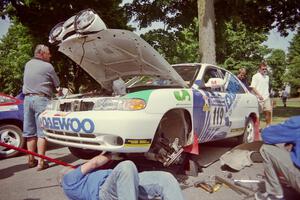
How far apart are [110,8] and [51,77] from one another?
13673 millimetres

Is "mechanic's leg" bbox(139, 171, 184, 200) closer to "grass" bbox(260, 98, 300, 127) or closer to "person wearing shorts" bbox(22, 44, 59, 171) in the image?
"person wearing shorts" bbox(22, 44, 59, 171)

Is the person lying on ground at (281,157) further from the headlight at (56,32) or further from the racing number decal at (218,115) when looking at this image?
the headlight at (56,32)

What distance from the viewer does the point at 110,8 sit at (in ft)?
60.7

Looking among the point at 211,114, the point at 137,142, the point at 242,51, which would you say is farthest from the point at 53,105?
the point at 242,51

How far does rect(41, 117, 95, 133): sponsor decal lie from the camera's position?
4.12 m

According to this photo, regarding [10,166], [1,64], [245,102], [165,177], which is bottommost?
[10,166]

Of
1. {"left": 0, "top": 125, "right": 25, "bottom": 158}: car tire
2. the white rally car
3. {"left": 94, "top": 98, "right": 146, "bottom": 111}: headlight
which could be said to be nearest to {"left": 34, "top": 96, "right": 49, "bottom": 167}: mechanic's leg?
the white rally car

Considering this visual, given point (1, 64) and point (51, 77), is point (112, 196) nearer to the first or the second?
point (51, 77)

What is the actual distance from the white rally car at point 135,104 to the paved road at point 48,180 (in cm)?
45

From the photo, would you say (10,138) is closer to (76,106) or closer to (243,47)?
(76,106)

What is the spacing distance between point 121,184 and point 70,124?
1.66 metres

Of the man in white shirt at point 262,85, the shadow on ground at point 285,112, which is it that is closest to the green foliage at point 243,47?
the shadow on ground at point 285,112

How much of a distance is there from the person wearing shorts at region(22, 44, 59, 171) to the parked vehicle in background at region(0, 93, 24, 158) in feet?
3.89

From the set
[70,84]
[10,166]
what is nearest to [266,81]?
[10,166]
